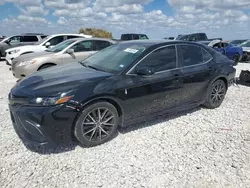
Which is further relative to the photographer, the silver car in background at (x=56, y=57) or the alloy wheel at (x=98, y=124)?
the silver car in background at (x=56, y=57)

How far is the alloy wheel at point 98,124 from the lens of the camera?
3.07 m

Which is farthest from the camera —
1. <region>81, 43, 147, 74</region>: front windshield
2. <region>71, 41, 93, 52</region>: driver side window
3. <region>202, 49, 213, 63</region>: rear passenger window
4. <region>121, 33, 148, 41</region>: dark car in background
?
<region>121, 33, 148, 41</region>: dark car in background

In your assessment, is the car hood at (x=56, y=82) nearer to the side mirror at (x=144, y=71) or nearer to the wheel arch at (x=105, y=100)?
the wheel arch at (x=105, y=100)

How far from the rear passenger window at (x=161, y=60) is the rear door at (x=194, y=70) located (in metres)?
0.16

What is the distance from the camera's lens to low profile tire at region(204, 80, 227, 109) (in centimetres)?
456

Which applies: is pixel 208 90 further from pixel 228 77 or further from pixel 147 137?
pixel 147 137

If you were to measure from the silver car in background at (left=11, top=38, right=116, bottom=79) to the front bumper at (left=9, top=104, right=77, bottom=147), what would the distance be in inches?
162

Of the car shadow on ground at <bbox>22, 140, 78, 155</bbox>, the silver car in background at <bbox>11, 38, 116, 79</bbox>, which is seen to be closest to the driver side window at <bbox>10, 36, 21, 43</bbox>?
the silver car in background at <bbox>11, 38, 116, 79</bbox>

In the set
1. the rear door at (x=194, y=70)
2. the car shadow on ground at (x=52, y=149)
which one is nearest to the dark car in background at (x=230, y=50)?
the rear door at (x=194, y=70)

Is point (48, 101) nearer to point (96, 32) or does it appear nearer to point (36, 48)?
point (36, 48)

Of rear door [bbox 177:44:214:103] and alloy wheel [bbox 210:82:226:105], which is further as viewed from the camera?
alloy wheel [bbox 210:82:226:105]

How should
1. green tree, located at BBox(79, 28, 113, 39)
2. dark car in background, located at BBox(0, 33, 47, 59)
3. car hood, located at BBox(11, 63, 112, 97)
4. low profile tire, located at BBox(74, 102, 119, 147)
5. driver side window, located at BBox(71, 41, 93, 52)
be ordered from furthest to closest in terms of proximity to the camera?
green tree, located at BBox(79, 28, 113, 39) → dark car in background, located at BBox(0, 33, 47, 59) → driver side window, located at BBox(71, 41, 93, 52) → low profile tire, located at BBox(74, 102, 119, 147) → car hood, located at BBox(11, 63, 112, 97)

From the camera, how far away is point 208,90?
4461mm

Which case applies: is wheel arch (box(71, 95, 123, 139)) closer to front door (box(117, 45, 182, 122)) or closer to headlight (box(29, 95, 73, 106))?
front door (box(117, 45, 182, 122))
